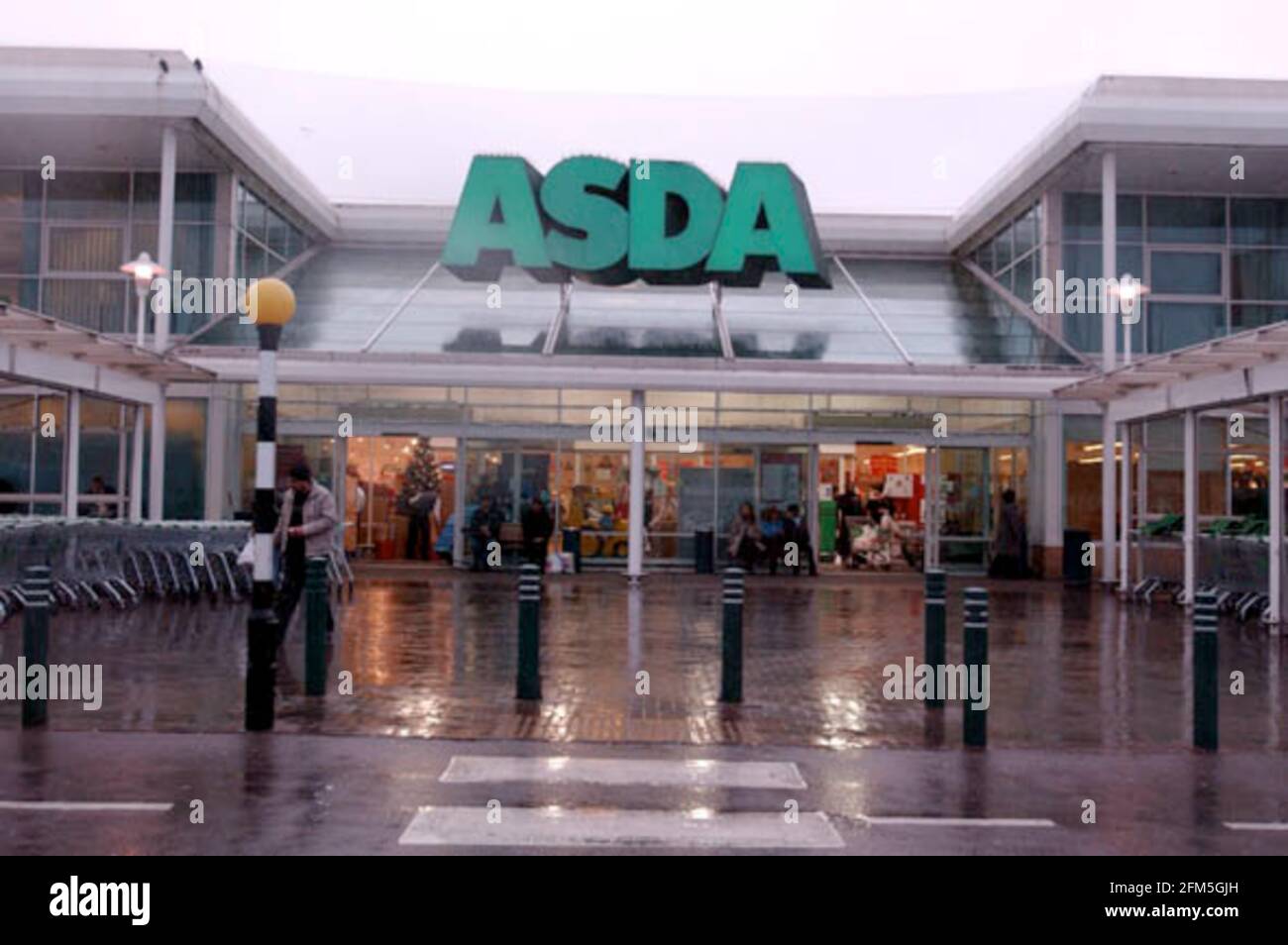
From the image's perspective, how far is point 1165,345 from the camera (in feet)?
92.4

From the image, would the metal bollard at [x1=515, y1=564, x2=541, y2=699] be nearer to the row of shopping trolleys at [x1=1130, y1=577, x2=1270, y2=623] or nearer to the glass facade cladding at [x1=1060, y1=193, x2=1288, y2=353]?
the row of shopping trolleys at [x1=1130, y1=577, x2=1270, y2=623]

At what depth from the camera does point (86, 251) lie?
28219 mm

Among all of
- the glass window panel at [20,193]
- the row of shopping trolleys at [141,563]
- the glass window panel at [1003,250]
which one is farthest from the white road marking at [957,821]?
the glass window panel at [20,193]

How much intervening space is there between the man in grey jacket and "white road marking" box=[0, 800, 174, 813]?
5.90m

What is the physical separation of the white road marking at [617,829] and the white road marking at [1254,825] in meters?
2.27

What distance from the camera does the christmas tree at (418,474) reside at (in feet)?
89.2

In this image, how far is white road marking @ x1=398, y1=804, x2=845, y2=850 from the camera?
22.1 feet

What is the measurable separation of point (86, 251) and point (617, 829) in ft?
82.7

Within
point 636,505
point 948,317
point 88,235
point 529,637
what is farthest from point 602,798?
point 88,235

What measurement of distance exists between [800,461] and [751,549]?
2.31m

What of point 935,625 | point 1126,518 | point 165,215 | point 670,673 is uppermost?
point 165,215

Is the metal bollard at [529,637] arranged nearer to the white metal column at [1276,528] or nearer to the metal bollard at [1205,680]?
the metal bollard at [1205,680]

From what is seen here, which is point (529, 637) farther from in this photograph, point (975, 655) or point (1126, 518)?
point (1126, 518)
